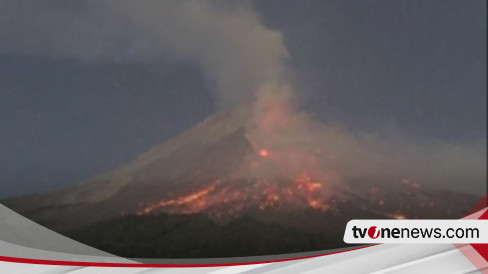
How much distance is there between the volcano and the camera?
Answer: 2311mm

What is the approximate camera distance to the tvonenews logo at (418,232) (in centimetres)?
188

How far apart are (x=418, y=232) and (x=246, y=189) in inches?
41.1

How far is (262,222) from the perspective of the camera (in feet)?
8.26

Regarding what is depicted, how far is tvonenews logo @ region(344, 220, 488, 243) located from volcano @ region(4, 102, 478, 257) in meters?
0.25

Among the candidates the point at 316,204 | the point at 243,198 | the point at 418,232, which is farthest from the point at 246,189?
the point at 418,232

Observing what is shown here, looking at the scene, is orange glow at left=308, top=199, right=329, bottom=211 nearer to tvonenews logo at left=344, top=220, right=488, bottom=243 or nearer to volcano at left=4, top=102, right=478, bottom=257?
volcano at left=4, top=102, right=478, bottom=257

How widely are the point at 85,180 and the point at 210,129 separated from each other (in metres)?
0.80

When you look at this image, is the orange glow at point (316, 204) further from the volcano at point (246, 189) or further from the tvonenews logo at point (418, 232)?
the tvonenews logo at point (418, 232)

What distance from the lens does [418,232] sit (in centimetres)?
191

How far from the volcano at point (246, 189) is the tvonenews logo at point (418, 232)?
25cm

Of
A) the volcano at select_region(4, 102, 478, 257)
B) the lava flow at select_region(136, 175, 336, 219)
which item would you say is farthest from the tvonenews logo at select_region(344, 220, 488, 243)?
the lava flow at select_region(136, 175, 336, 219)

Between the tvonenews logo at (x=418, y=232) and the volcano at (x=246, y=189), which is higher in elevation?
the volcano at (x=246, y=189)

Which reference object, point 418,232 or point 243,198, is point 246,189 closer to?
point 243,198

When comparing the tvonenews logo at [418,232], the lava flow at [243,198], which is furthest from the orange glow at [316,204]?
the tvonenews logo at [418,232]
